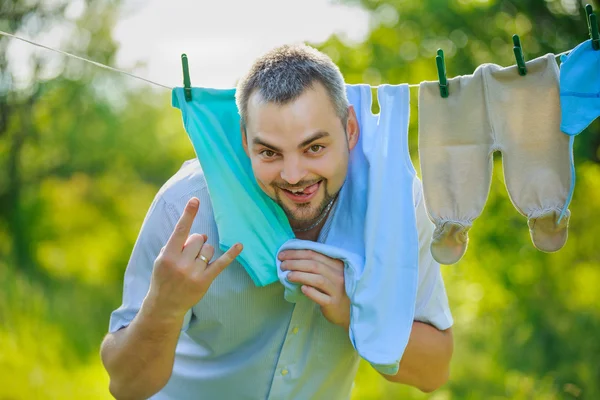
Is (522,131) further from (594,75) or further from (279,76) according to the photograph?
(279,76)

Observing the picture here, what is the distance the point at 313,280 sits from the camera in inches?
65.2

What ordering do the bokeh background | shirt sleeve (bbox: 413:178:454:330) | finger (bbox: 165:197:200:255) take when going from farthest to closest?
the bokeh background < shirt sleeve (bbox: 413:178:454:330) < finger (bbox: 165:197:200:255)

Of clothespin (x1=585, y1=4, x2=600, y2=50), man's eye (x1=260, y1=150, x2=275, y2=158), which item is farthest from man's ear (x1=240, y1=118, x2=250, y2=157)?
clothespin (x1=585, y1=4, x2=600, y2=50)

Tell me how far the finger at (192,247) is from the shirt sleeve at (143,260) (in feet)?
0.81

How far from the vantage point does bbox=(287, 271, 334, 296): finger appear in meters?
1.65

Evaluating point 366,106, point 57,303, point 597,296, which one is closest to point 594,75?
point 366,106

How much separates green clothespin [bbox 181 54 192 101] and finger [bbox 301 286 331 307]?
0.58 m

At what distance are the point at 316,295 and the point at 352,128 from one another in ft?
1.44

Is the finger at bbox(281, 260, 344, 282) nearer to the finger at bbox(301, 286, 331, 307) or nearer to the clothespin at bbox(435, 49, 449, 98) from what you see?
the finger at bbox(301, 286, 331, 307)

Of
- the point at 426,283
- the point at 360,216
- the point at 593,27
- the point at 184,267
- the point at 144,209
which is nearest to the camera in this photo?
the point at 593,27

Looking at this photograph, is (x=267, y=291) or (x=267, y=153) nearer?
(x=267, y=153)

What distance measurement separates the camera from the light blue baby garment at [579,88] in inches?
58.2

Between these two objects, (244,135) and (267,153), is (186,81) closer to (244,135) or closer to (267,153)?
(244,135)

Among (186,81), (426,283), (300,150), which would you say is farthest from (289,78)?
(426,283)
